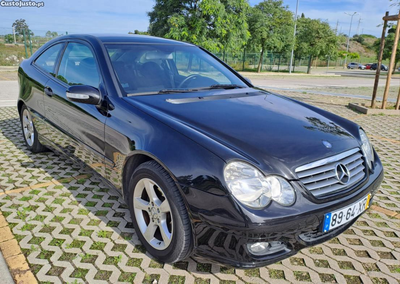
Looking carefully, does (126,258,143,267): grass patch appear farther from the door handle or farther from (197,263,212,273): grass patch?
the door handle

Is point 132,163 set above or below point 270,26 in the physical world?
below

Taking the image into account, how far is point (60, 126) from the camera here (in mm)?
3412

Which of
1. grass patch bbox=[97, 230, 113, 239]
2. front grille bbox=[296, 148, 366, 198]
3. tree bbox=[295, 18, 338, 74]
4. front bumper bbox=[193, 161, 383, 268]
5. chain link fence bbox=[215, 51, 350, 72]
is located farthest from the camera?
tree bbox=[295, 18, 338, 74]

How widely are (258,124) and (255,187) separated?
68 cm

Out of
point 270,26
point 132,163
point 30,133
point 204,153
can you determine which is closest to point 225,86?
point 132,163

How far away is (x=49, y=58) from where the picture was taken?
12.7ft

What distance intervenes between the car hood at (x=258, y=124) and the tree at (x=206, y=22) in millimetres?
18758

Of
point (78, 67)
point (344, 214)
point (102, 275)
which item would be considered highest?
point (78, 67)

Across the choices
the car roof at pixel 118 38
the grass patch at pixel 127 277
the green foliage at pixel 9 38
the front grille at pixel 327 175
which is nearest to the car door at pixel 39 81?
the car roof at pixel 118 38

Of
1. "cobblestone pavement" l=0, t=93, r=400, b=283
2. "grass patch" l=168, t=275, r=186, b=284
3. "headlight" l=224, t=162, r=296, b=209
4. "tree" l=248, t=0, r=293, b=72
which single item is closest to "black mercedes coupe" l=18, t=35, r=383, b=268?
"headlight" l=224, t=162, r=296, b=209

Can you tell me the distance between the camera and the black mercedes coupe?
1.90 meters

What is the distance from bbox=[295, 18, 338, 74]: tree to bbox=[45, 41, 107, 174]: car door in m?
36.0

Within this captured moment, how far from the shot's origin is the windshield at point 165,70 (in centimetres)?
291

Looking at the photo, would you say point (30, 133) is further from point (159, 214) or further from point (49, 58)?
point (159, 214)
